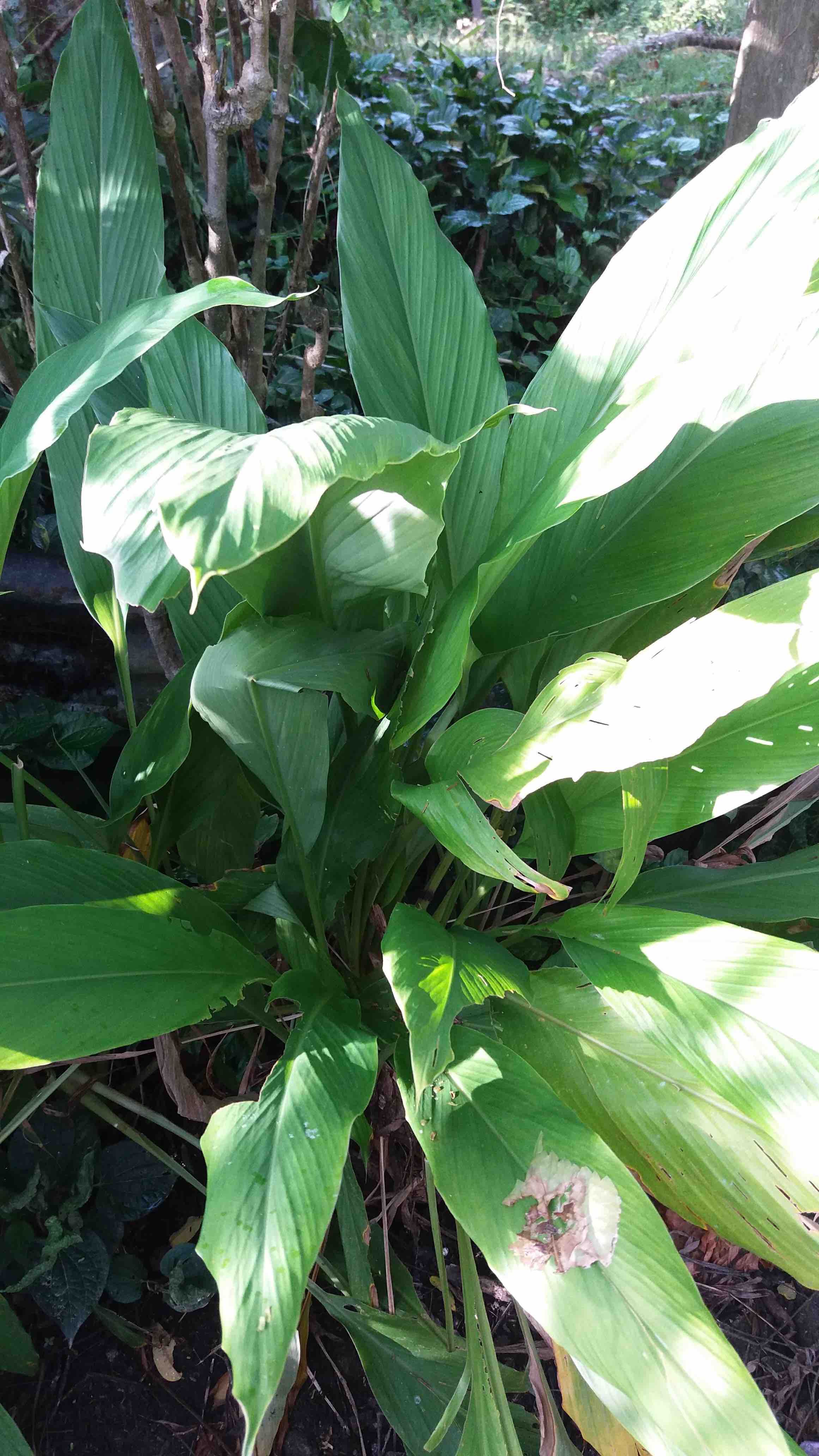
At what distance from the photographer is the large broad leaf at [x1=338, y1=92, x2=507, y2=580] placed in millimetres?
832

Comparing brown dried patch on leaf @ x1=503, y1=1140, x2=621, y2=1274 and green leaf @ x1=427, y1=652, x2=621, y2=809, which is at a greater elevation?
green leaf @ x1=427, y1=652, x2=621, y2=809

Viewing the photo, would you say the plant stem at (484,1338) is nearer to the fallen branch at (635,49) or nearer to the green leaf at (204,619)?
the green leaf at (204,619)

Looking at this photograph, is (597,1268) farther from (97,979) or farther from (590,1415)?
(97,979)

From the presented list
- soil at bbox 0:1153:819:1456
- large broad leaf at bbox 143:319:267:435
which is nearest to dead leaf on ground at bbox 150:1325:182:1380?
soil at bbox 0:1153:819:1456

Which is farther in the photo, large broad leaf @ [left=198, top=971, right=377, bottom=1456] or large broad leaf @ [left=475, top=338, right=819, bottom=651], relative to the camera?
large broad leaf @ [left=475, top=338, right=819, bottom=651]

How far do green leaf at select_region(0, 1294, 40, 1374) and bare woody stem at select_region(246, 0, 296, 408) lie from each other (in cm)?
103

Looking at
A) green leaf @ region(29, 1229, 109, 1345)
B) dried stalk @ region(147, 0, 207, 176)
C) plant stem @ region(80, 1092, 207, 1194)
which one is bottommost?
green leaf @ region(29, 1229, 109, 1345)

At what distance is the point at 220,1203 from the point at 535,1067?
11.7 inches

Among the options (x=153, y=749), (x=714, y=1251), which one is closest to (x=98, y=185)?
(x=153, y=749)

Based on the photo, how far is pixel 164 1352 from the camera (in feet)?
2.78

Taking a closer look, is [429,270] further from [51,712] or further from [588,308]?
[51,712]

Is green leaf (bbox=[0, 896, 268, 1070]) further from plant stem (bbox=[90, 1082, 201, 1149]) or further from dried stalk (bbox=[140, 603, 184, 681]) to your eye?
dried stalk (bbox=[140, 603, 184, 681])

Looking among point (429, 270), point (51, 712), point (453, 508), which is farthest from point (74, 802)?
point (429, 270)

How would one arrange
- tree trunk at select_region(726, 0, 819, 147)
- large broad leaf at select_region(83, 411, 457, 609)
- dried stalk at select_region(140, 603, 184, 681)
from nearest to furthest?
large broad leaf at select_region(83, 411, 457, 609)
dried stalk at select_region(140, 603, 184, 681)
tree trunk at select_region(726, 0, 819, 147)
